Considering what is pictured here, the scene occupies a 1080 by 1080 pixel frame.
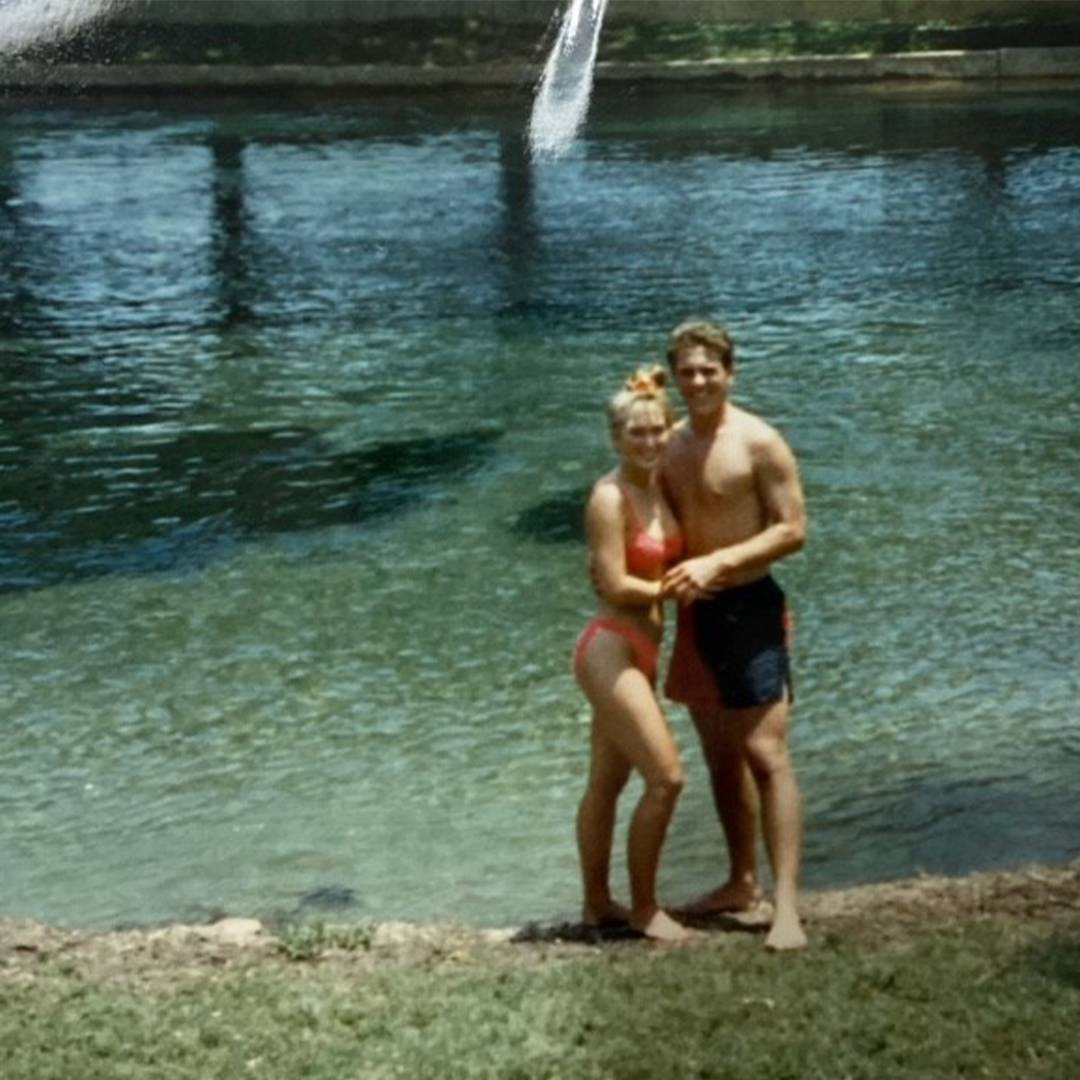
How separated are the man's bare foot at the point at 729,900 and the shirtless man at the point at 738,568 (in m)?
0.26

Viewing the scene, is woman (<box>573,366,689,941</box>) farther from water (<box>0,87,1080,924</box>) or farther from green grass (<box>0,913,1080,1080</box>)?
water (<box>0,87,1080,924</box>)

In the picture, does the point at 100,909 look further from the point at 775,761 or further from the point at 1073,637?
the point at 1073,637

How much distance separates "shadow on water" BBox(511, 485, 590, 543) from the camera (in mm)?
14066

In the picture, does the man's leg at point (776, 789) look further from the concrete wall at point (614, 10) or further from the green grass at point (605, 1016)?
the concrete wall at point (614, 10)

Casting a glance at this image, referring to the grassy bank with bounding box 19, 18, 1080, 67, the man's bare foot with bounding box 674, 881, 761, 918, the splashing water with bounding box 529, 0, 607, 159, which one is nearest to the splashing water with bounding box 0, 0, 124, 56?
the grassy bank with bounding box 19, 18, 1080, 67

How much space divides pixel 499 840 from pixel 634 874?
2.12 metres

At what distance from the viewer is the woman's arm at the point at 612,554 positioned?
24.2ft

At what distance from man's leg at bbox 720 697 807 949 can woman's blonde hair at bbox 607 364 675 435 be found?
3.01 ft

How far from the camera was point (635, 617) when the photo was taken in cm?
748

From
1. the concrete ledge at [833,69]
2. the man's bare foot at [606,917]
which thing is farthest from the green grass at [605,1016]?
the concrete ledge at [833,69]

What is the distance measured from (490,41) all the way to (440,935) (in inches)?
1070

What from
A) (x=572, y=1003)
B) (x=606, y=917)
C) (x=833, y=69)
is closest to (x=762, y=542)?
(x=606, y=917)

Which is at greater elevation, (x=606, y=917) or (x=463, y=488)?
(x=606, y=917)

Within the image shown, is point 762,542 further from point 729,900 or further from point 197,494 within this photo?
point 197,494
